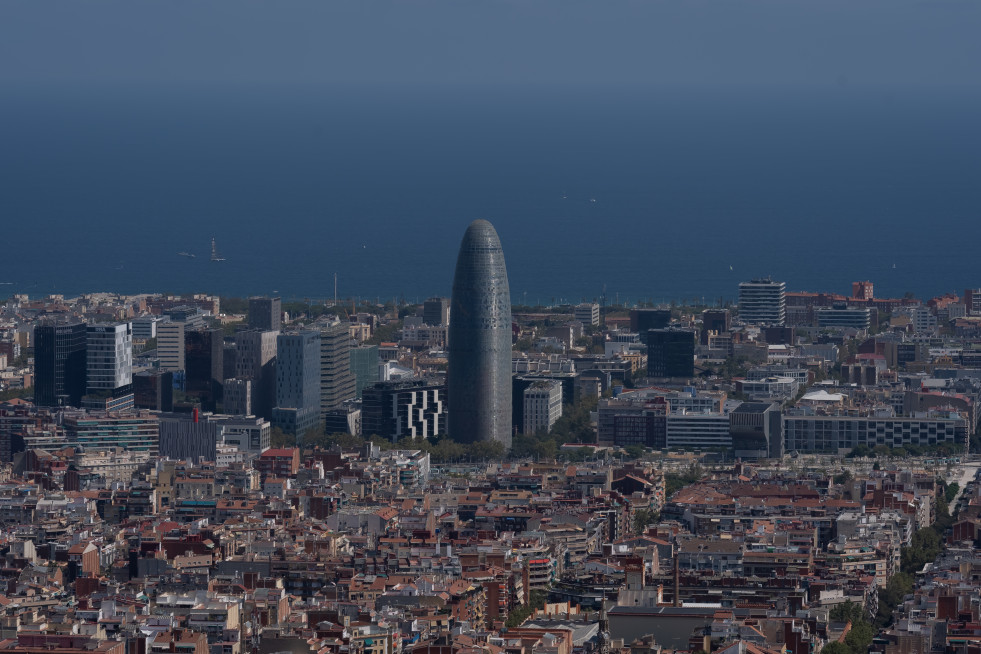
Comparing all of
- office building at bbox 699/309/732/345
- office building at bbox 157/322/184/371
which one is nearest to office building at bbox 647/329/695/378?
office building at bbox 699/309/732/345

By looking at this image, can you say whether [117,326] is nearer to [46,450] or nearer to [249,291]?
[46,450]

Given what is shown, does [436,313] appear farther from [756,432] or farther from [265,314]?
[756,432]

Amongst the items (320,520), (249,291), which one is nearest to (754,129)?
(249,291)

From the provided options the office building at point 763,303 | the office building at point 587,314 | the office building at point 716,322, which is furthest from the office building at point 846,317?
the office building at point 587,314

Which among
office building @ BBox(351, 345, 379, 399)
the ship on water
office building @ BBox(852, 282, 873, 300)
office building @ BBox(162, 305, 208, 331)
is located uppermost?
the ship on water

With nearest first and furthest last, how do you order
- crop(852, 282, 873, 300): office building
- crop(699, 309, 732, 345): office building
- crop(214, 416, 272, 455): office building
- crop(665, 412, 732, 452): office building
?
crop(214, 416, 272, 455): office building, crop(665, 412, 732, 452): office building, crop(699, 309, 732, 345): office building, crop(852, 282, 873, 300): office building

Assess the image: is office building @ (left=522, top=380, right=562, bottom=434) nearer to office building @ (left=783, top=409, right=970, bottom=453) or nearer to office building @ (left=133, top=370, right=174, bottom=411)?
office building @ (left=783, top=409, right=970, bottom=453)
